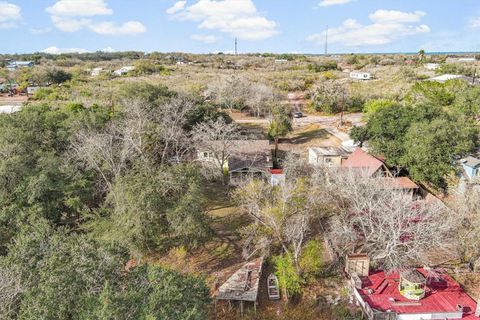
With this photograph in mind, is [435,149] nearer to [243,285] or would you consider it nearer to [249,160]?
[249,160]

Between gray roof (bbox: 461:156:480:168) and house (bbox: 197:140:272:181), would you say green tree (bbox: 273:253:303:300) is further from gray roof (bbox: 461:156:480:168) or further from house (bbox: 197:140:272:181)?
gray roof (bbox: 461:156:480:168)

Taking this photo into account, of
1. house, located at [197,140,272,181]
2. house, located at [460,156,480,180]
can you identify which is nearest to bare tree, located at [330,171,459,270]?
house, located at [460,156,480,180]

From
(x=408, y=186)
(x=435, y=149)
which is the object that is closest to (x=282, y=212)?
(x=408, y=186)

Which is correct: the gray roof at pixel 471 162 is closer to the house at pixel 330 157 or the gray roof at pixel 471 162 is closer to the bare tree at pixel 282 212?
the house at pixel 330 157

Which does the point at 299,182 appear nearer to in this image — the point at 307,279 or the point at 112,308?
the point at 307,279

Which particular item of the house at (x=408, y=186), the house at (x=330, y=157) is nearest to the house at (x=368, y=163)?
the house at (x=408, y=186)

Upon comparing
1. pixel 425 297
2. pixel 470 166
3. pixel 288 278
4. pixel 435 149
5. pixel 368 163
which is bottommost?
pixel 425 297
